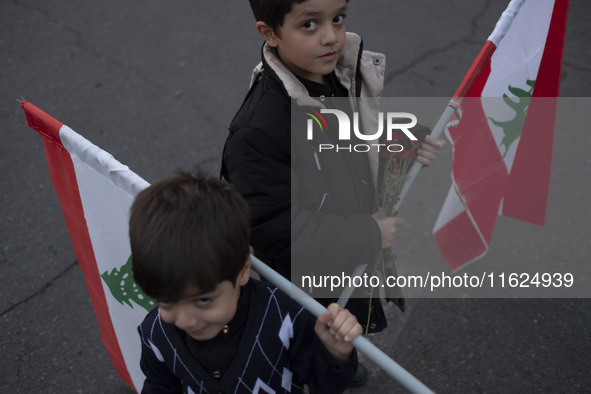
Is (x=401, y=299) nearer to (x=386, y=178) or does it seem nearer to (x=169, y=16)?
(x=386, y=178)

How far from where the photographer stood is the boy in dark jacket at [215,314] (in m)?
1.20

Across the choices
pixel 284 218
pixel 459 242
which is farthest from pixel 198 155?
pixel 284 218

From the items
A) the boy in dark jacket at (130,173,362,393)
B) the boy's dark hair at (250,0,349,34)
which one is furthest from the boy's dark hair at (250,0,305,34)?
the boy in dark jacket at (130,173,362,393)

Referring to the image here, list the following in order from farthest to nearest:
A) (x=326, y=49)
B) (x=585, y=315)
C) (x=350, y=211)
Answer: (x=585, y=315) → (x=350, y=211) → (x=326, y=49)

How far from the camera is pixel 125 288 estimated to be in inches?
72.2

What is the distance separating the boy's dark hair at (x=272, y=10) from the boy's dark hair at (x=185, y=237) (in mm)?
618

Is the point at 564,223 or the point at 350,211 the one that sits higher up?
the point at 350,211

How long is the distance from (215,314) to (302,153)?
595 mm

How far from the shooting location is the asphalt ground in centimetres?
271

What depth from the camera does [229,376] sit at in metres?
1.40

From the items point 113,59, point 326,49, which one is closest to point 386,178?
point 326,49

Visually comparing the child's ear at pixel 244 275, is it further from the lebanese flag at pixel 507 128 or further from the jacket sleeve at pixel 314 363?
the lebanese flag at pixel 507 128

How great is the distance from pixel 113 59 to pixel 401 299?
11.7 feet

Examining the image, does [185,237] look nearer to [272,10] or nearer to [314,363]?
[314,363]
